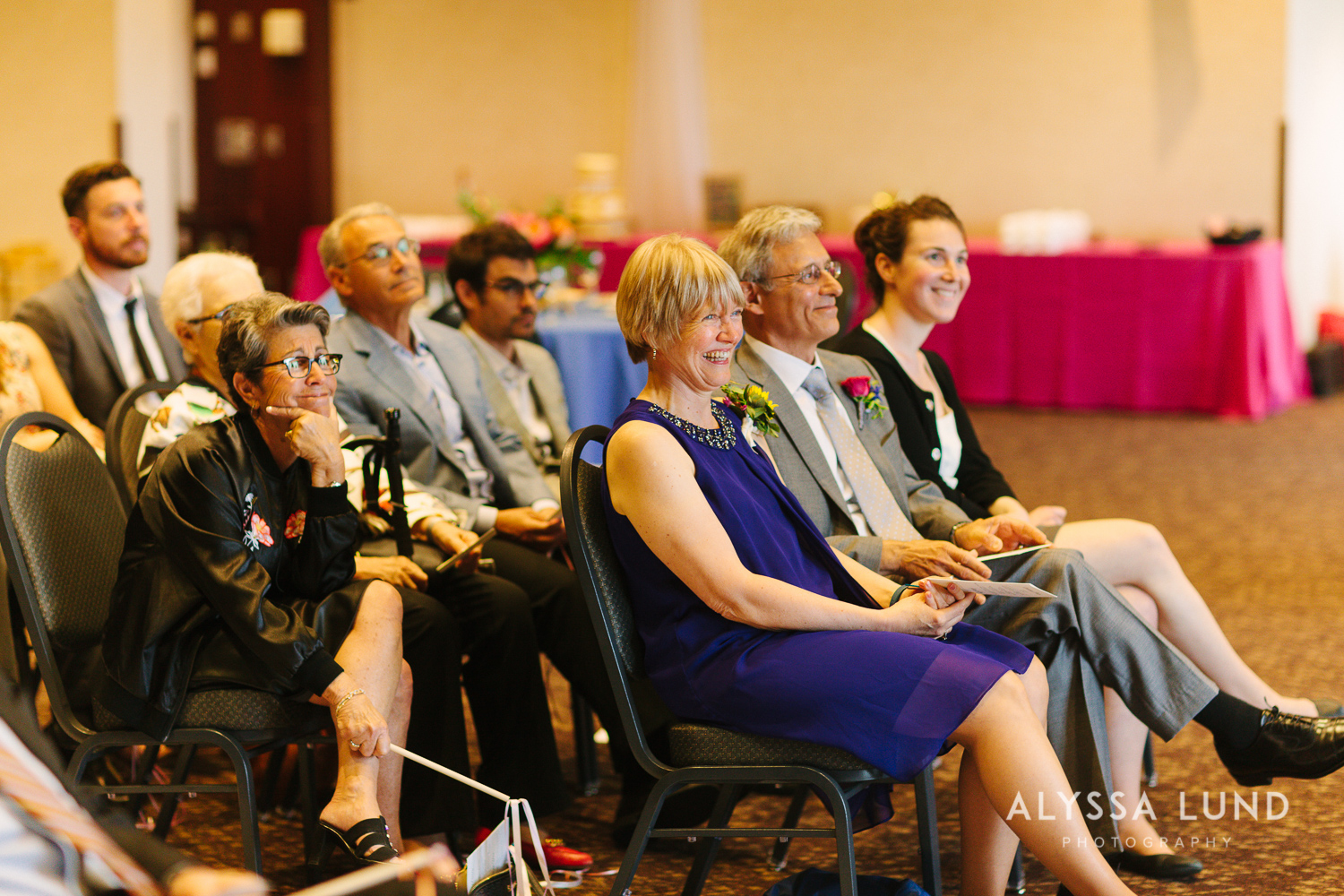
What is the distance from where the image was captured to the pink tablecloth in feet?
23.9

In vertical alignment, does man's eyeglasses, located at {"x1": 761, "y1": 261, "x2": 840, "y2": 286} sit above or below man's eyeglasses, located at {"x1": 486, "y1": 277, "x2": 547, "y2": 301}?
above

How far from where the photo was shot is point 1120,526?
257 centimetres

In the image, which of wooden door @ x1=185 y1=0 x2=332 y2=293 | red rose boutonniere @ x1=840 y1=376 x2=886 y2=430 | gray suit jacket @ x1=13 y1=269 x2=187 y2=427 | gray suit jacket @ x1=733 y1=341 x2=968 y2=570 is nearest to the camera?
gray suit jacket @ x1=733 y1=341 x2=968 y2=570

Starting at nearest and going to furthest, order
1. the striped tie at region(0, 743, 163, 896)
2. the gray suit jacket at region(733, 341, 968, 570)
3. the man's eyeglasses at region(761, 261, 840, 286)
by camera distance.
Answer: the striped tie at region(0, 743, 163, 896), the gray suit jacket at region(733, 341, 968, 570), the man's eyeglasses at region(761, 261, 840, 286)

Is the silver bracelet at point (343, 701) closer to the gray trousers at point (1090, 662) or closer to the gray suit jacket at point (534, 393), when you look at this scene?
the gray trousers at point (1090, 662)

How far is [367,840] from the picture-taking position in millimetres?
1970

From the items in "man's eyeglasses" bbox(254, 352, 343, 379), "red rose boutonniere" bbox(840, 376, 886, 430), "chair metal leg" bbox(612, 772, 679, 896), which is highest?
"man's eyeglasses" bbox(254, 352, 343, 379)

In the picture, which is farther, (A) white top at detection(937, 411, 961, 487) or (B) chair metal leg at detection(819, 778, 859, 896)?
(A) white top at detection(937, 411, 961, 487)

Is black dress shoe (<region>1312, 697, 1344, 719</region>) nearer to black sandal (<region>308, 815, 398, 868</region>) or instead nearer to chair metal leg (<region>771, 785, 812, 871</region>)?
chair metal leg (<region>771, 785, 812, 871</region>)

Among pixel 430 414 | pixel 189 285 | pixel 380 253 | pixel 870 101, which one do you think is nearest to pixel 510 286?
pixel 380 253

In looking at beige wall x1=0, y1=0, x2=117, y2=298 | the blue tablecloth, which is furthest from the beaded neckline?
beige wall x1=0, y1=0, x2=117, y2=298

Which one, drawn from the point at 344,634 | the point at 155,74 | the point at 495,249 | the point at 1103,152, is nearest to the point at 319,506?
the point at 344,634

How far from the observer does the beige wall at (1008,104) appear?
8.17 meters

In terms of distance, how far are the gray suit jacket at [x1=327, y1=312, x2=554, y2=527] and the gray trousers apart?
3.82ft
